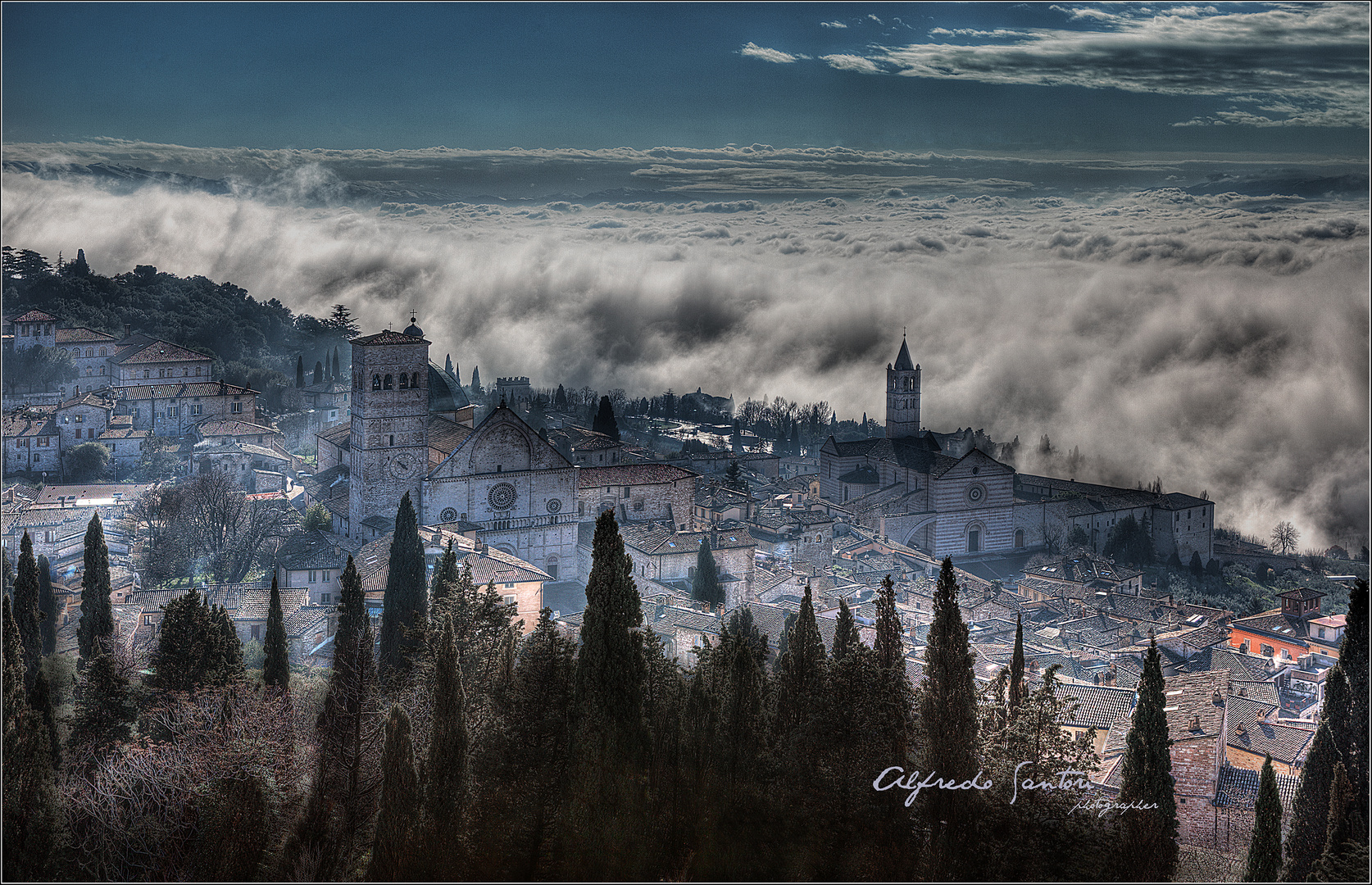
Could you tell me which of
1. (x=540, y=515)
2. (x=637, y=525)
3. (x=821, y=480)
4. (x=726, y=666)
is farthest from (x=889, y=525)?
(x=726, y=666)

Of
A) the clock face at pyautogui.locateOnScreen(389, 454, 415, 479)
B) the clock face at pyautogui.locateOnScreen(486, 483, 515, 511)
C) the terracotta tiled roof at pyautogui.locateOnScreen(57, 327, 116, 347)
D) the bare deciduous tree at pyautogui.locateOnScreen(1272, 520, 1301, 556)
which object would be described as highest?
the terracotta tiled roof at pyautogui.locateOnScreen(57, 327, 116, 347)

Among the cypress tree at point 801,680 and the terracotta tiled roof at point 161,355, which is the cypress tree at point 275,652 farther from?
the terracotta tiled roof at point 161,355

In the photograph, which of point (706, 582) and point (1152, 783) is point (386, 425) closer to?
point (706, 582)

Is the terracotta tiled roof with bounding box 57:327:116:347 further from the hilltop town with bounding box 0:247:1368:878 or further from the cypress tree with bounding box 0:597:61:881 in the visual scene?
the cypress tree with bounding box 0:597:61:881

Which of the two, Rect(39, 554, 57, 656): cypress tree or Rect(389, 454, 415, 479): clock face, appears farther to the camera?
Rect(389, 454, 415, 479): clock face

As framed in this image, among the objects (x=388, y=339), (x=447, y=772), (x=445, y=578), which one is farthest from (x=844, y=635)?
(x=388, y=339)

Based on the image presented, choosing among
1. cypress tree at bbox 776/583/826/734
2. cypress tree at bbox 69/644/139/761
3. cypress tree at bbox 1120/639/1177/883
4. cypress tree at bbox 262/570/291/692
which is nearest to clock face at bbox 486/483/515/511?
cypress tree at bbox 262/570/291/692
